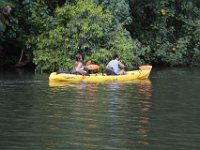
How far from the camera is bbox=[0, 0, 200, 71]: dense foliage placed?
24.6 metres

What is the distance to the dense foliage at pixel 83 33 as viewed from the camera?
24.6 meters

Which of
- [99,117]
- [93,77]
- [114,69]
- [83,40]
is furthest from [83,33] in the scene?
[99,117]

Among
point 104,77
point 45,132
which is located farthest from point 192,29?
point 45,132

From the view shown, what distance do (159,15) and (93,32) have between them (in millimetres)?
7142

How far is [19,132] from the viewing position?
1006cm

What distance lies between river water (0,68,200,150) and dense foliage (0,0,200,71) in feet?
19.4

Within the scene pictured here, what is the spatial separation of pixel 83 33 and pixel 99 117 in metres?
13.0

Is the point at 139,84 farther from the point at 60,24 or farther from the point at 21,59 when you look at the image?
the point at 21,59

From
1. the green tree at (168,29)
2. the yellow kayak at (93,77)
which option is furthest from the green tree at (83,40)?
the green tree at (168,29)

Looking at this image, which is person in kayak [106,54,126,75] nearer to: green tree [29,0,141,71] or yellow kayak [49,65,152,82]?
yellow kayak [49,65,152,82]

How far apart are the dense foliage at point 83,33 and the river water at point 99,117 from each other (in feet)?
19.4

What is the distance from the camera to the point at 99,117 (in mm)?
11852

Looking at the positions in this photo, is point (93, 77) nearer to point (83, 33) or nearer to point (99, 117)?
point (83, 33)

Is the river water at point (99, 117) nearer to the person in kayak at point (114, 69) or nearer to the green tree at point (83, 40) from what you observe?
the person in kayak at point (114, 69)
